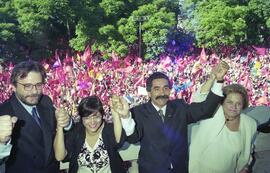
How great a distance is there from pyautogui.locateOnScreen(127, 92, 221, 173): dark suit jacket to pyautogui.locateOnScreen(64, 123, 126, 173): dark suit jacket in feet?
0.61

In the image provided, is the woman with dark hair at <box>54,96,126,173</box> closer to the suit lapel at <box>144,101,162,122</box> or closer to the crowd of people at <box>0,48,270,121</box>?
the suit lapel at <box>144,101,162,122</box>

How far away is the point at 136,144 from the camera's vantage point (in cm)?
298

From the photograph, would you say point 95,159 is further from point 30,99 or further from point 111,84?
point 111,84

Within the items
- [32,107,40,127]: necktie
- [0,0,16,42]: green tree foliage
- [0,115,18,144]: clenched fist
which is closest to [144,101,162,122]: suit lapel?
[32,107,40,127]: necktie

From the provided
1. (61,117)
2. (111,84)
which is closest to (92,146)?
(61,117)

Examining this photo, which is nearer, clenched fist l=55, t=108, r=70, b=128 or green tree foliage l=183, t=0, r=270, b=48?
clenched fist l=55, t=108, r=70, b=128

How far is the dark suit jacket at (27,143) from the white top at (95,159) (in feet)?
0.75

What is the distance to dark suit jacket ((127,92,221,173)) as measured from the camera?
2.95m

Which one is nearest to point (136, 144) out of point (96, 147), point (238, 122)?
point (96, 147)

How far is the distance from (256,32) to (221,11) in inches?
202

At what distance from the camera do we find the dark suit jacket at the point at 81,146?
284 cm

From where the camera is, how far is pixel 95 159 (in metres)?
2.85

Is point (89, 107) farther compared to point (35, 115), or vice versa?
point (89, 107)

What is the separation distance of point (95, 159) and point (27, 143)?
0.47 meters
